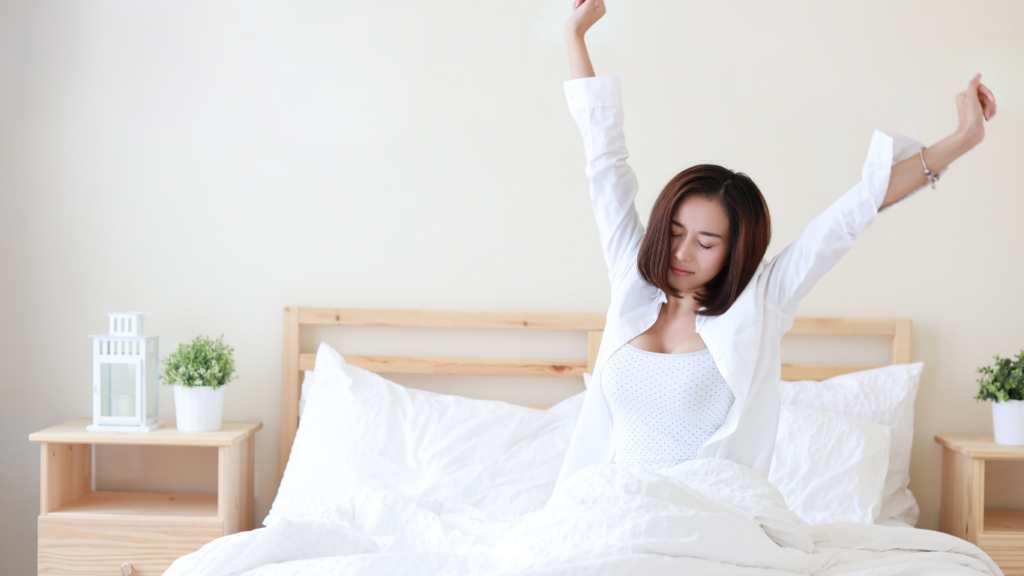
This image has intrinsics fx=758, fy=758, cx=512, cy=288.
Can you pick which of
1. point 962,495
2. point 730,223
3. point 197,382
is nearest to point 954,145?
point 730,223

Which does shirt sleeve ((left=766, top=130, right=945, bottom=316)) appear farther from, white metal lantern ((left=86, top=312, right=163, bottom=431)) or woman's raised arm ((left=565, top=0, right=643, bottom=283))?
white metal lantern ((left=86, top=312, right=163, bottom=431))

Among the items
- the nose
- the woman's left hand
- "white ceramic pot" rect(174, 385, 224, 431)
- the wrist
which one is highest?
the wrist

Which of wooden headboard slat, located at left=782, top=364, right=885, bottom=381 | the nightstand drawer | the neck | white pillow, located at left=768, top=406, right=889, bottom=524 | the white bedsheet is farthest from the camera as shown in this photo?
wooden headboard slat, located at left=782, top=364, right=885, bottom=381

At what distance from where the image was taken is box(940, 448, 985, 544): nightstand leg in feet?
6.78

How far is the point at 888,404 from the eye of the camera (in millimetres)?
2152

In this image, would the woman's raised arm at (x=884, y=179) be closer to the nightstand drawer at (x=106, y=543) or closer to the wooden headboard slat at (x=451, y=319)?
the wooden headboard slat at (x=451, y=319)

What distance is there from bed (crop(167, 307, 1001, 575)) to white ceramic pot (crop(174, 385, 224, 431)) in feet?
0.73

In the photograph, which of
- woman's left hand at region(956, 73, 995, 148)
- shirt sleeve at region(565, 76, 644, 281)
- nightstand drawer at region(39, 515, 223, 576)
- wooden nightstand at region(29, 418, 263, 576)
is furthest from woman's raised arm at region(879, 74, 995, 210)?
nightstand drawer at region(39, 515, 223, 576)

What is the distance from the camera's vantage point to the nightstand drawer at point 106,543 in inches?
78.2

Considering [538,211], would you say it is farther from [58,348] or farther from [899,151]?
[58,348]

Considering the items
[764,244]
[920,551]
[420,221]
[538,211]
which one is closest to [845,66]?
[538,211]

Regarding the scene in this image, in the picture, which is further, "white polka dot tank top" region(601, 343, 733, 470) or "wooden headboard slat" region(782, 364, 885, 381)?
"wooden headboard slat" region(782, 364, 885, 381)

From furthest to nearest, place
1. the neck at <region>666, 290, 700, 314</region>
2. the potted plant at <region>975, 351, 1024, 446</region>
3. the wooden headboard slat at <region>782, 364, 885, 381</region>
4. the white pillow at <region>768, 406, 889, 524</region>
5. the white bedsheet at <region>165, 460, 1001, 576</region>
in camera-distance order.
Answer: the wooden headboard slat at <region>782, 364, 885, 381</region>, the potted plant at <region>975, 351, 1024, 446</region>, the white pillow at <region>768, 406, 889, 524</region>, the neck at <region>666, 290, 700, 314</region>, the white bedsheet at <region>165, 460, 1001, 576</region>

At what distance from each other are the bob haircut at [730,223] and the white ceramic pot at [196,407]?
4.43 feet
